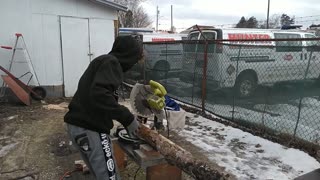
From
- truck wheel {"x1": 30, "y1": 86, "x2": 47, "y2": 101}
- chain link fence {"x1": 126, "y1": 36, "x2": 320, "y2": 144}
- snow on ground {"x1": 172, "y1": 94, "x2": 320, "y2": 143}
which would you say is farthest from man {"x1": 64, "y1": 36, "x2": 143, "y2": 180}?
truck wheel {"x1": 30, "y1": 86, "x2": 47, "y2": 101}

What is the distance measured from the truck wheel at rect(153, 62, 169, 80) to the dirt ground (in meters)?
3.18

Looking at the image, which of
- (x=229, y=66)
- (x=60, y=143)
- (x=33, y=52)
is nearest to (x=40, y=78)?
(x=33, y=52)

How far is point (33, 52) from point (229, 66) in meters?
5.90

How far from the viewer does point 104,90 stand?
2484mm

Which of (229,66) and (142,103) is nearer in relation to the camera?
(142,103)

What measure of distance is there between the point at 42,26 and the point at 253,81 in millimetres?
6433

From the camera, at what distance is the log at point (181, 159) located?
279 cm

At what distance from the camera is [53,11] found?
32.2 ft

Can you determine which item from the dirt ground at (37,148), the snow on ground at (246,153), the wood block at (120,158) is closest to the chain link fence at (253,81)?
the snow on ground at (246,153)

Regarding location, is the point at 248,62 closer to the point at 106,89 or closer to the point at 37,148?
the point at 37,148

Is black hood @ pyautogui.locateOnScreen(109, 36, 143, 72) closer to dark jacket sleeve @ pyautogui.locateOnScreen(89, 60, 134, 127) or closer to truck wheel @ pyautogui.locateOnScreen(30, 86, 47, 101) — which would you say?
dark jacket sleeve @ pyautogui.locateOnScreen(89, 60, 134, 127)

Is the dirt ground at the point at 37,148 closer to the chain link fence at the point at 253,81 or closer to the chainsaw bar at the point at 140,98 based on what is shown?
the chainsaw bar at the point at 140,98

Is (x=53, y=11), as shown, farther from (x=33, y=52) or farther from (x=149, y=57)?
(x=149, y=57)

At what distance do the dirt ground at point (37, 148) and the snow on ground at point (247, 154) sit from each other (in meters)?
0.34
